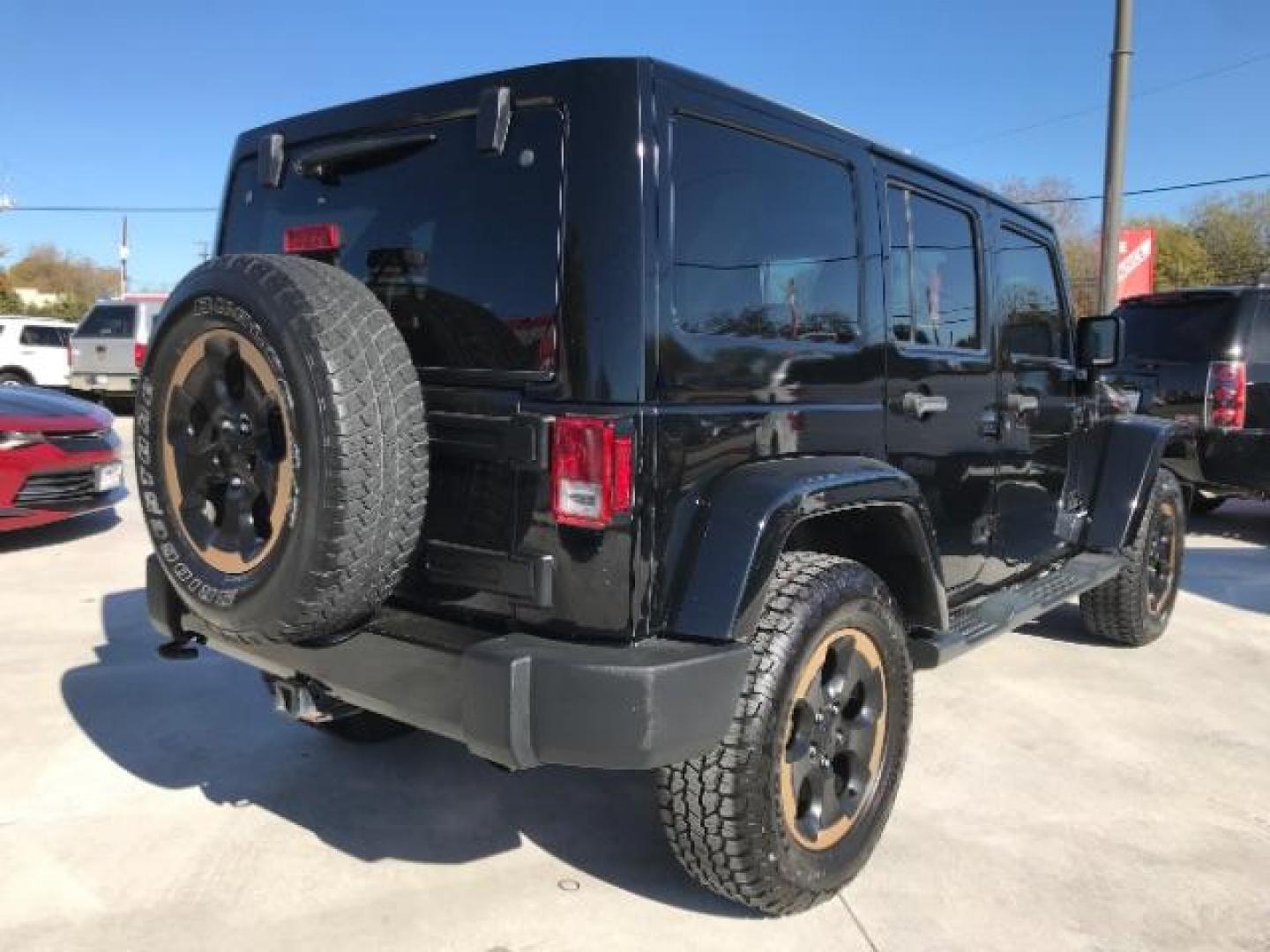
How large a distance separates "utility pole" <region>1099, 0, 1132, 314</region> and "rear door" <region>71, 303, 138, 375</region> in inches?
525

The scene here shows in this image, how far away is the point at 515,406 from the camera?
2.33 meters

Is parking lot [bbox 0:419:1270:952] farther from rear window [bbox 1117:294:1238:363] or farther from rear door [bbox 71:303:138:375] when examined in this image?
rear door [bbox 71:303:138:375]

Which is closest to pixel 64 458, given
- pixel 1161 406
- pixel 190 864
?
pixel 190 864

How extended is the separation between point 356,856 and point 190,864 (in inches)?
17.5

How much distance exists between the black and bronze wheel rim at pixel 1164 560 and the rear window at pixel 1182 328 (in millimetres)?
2539

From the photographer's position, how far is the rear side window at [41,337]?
16.7 meters

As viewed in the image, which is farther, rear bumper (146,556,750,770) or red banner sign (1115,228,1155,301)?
red banner sign (1115,228,1155,301)

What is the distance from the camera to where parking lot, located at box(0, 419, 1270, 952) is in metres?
2.57

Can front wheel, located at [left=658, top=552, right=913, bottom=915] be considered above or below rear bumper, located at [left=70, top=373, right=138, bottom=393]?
below

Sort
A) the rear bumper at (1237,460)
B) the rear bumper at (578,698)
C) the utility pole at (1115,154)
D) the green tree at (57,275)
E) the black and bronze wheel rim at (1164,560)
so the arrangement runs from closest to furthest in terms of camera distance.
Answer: the rear bumper at (578,698), the black and bronze wheel rim at (1164,560), the rear bumper at (1237,460), the utility pole at (1115,154), the green tree at (57,275)

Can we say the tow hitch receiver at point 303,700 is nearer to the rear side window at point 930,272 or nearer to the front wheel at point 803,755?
the front wheel at point 803,755

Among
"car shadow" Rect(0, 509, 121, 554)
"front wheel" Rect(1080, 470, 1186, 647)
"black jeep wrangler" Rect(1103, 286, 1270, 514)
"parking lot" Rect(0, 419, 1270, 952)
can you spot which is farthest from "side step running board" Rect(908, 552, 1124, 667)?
"car shadow" Rect(0, 509, 121, 554)

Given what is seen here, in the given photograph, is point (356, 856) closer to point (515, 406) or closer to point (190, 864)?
point (190, 864)

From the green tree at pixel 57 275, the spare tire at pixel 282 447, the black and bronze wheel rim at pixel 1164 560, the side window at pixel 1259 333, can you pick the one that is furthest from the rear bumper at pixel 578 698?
the green tree at pixel 57 275
